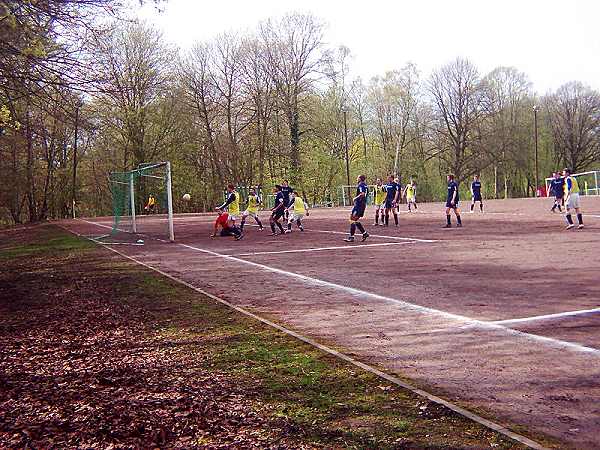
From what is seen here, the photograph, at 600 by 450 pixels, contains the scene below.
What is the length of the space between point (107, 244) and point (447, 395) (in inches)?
774

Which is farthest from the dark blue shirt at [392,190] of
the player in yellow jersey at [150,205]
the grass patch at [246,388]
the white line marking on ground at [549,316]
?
the player in yellow jersey at [150,205]

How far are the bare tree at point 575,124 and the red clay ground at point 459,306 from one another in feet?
180

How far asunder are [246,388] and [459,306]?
4.10 meters

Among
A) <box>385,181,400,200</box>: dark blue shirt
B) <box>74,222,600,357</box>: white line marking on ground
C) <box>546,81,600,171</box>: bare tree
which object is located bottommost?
<box>74,222,600,357</box>: white line marking on ground

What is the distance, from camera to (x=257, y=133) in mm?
57031

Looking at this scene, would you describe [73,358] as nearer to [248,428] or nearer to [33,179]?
[248,428]

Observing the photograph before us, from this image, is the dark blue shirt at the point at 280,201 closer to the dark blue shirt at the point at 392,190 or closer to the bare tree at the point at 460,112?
the dark blue shirt at the point at 392,190

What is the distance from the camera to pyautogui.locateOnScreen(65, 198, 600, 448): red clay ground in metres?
4.59

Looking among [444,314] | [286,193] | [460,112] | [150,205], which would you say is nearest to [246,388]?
[444,314]

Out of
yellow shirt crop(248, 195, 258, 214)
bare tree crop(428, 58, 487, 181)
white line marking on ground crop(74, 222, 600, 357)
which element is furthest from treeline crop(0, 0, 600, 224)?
→ white line marking on ground crop(74, 222, 600, 357)

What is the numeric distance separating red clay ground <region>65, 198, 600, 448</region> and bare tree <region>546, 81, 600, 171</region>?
54818 millimetres

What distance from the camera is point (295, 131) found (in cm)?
5688

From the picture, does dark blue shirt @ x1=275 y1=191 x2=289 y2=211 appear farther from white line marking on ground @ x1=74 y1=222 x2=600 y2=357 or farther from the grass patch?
the grass patch

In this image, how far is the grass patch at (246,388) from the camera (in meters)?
3.85
